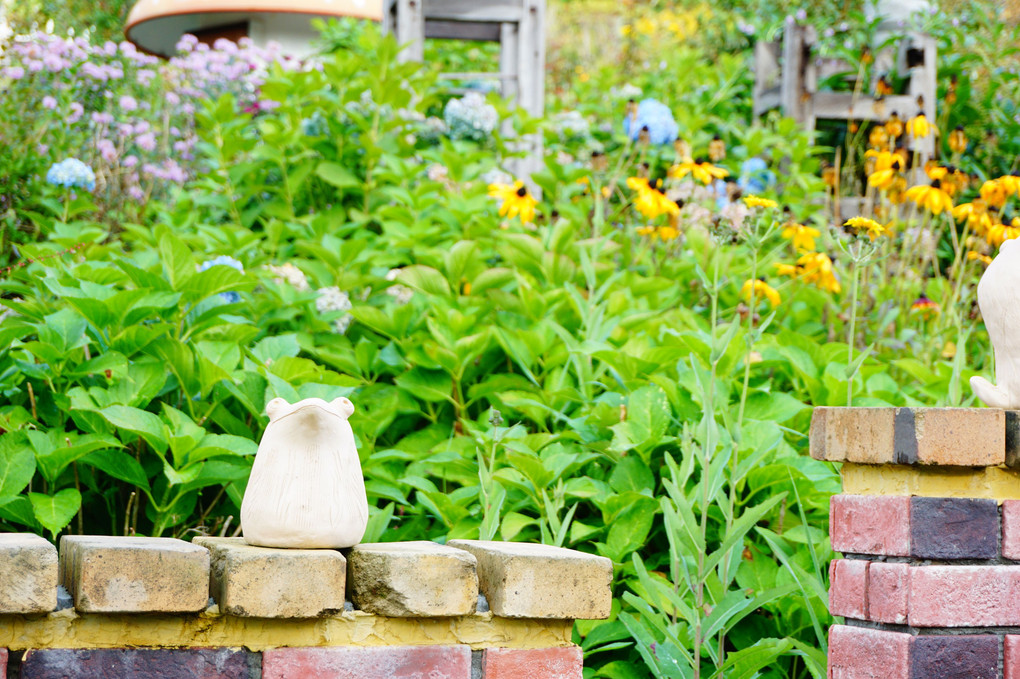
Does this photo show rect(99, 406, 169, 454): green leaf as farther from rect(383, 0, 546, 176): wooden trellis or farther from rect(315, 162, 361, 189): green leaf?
rect(383, 0, 546, 176): wooden trellis

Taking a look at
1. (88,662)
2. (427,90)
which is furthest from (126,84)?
(88,662)

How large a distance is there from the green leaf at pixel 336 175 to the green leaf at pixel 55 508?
1900 mm

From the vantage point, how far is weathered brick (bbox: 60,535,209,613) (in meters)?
1.16

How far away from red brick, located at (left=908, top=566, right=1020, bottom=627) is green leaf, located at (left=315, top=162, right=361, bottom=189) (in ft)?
8.28

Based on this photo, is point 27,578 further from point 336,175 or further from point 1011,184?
point 336,175

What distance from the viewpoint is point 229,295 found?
251cm

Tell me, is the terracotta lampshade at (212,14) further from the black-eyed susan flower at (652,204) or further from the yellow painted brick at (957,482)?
the yellow painted brick at (957,482)

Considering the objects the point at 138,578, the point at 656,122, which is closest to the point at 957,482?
the point at 138,578

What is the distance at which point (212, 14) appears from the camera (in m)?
8.09

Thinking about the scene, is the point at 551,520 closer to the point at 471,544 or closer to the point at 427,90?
the point at 471,544

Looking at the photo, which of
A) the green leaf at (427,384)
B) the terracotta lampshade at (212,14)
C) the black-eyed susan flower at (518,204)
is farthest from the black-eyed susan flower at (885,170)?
the terracotta lampshade at (212,14)

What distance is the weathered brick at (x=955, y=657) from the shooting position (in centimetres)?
137

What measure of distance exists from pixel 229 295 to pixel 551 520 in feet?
3.57

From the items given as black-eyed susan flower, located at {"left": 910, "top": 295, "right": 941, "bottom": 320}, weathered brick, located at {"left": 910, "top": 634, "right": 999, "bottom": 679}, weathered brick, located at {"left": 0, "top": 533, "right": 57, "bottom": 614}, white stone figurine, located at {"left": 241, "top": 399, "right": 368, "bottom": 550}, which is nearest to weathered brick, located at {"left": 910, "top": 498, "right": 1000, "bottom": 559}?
weathered brick, located at {"left": 910, "top": 634, "right": 999, "bottom": 679}
